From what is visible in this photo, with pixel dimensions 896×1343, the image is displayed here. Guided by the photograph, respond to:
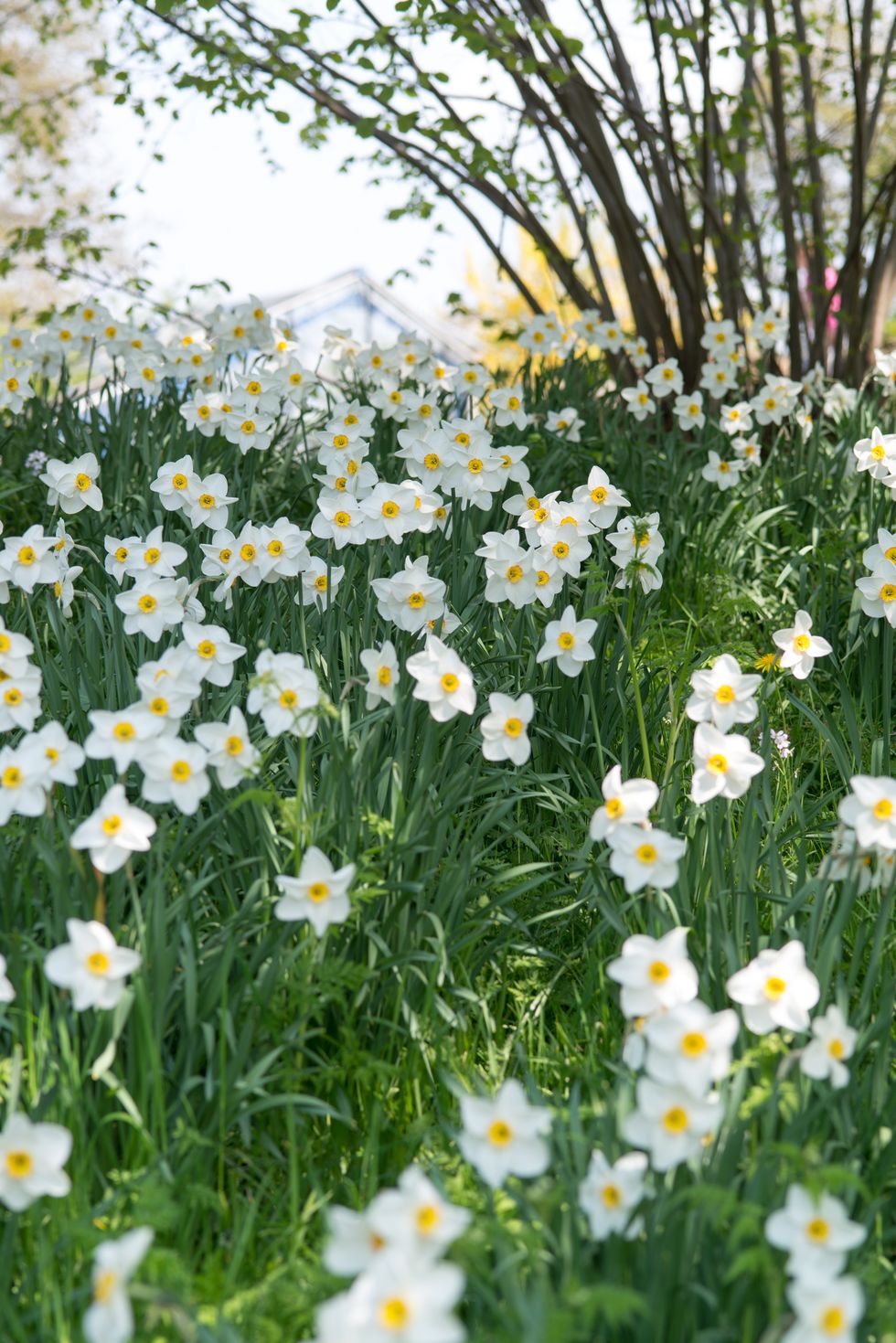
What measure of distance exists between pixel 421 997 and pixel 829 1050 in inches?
26.5

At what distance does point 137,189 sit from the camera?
4.95m

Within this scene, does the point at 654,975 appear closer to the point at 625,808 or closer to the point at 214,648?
the point at 625,808

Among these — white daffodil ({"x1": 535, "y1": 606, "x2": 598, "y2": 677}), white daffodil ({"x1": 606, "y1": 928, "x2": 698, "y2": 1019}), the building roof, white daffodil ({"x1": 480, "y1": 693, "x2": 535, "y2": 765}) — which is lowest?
white daffodil ({"x1": 606, "y1": 928, "x2": 698, "y2": 1019})

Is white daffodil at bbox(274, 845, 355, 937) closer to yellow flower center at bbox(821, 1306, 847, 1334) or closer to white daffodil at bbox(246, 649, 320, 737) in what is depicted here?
white daffodil at bbox(246, 649, 320, 737)

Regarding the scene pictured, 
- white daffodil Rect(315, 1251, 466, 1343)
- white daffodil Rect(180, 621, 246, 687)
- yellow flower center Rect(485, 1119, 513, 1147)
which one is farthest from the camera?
white daffodil Rect(180, 621, 246, 687)

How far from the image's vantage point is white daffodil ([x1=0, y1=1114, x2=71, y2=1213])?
1302 mm

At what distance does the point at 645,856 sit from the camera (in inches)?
64.5

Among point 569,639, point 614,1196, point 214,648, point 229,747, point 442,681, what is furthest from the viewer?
point 569,639

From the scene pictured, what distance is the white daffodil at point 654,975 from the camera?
4.66ft

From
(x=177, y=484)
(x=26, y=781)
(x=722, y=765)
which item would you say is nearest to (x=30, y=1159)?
(x=26, y=781)

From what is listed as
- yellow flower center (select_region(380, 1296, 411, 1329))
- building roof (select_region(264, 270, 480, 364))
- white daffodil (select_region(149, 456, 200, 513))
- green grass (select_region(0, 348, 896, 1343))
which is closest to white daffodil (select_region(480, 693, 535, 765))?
green grass (select_region(0, 348, 896, 1343))

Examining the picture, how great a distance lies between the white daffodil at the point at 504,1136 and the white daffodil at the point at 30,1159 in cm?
45

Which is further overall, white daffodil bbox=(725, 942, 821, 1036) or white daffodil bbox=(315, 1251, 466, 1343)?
white daffodil bbox=(725, 942, 821, 1036)

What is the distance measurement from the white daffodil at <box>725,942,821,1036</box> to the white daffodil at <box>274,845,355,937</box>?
20.3 inches
